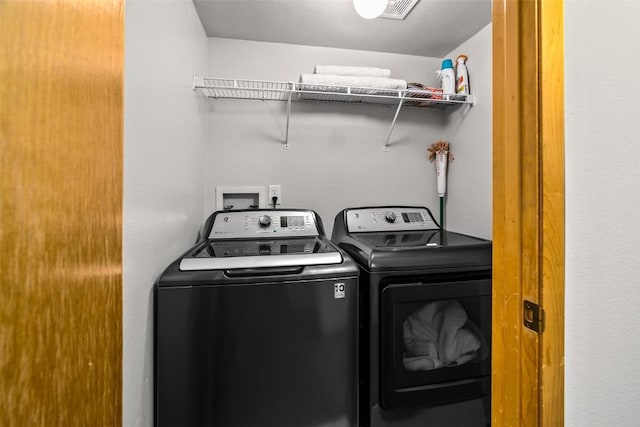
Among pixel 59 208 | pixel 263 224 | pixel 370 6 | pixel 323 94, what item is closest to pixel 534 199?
pixel 59 208

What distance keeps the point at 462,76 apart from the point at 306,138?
1.13 m

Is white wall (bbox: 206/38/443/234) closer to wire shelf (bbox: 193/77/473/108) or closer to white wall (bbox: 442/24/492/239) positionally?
wire shelf (bbox: 193/77/473/108)

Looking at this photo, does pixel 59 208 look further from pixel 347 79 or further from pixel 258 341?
pixel 347 79

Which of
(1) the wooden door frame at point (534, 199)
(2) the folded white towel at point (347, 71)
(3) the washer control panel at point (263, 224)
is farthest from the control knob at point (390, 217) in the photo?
(1) the wooden door frame at point (534, 199)

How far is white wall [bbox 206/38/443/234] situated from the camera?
6.03ft

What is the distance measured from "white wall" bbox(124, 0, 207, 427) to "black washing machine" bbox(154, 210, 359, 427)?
87mm

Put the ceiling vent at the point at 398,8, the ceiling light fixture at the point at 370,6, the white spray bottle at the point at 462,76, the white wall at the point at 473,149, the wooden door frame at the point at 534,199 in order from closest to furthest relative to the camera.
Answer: the wooden door frame at the point at 534,199 < the ceiling light fixture at the point at 370,6 < the ceiling vent at the point at 398,8 < the white wall at the point at 473,149 < the white spray bottle at the point at 462,76

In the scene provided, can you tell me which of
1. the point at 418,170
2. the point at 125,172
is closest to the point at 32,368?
the point at 125,172

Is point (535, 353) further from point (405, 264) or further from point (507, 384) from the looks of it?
point (405, 264)

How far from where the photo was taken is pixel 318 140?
195cm

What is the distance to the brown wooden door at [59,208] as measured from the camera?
289mm

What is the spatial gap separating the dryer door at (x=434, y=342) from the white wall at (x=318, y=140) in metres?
0.90

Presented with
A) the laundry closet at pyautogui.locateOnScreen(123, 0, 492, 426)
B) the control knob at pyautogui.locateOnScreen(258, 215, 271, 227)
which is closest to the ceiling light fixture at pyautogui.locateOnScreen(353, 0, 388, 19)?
the laundry closet at pyautogui.locateOnScreen(123, 0, 492, 426)

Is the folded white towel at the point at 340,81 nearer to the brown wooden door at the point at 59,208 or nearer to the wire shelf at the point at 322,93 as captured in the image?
the wire shelf at the point at 322,93
